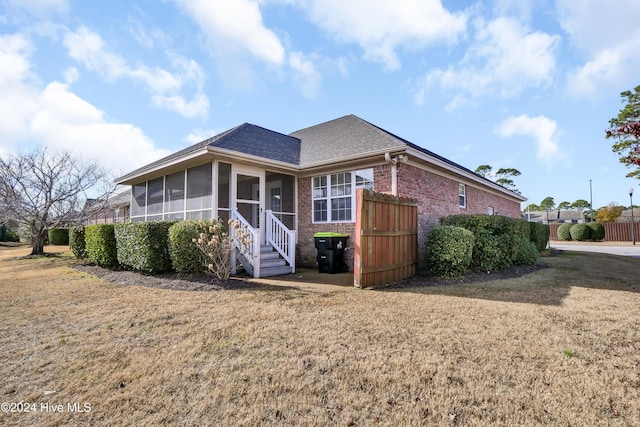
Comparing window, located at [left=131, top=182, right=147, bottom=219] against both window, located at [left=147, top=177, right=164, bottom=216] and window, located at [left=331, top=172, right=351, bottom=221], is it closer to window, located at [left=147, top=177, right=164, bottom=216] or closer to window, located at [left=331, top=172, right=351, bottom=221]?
window, located at [left=147, top=177, right=164, bottom=216]

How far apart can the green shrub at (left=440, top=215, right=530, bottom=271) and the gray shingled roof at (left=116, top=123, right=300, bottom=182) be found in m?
5.63

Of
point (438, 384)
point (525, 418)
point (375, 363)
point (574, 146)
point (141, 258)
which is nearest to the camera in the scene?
point (525, 418)

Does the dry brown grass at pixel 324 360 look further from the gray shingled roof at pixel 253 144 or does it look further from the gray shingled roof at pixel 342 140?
the gray shingled roof at pixel 253 144

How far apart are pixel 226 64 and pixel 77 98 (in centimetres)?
539

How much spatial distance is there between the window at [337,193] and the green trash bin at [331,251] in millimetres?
826

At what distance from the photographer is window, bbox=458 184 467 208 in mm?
12211

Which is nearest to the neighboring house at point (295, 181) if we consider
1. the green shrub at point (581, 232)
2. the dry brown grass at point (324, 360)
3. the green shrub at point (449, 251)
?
the green shrub at point (449, 251)

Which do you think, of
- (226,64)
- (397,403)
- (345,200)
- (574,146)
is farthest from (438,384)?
(574,146)

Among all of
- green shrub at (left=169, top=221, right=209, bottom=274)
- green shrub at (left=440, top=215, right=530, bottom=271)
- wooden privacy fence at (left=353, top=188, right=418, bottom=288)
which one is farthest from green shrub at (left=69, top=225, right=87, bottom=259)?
green shrub at (left=440, top=215, right=530, bottom=271)

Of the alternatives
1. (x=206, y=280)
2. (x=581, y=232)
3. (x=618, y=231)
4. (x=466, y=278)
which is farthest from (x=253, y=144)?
(x=618, y=231)

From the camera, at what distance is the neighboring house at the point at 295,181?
848 centimetres

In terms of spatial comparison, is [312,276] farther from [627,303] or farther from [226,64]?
[226,64]

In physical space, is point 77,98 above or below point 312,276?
above

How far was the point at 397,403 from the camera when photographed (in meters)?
2.29
